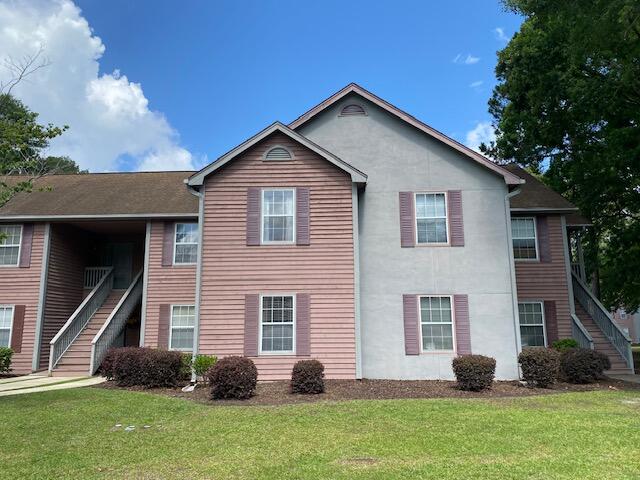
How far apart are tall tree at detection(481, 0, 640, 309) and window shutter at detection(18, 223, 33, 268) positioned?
1965 cm

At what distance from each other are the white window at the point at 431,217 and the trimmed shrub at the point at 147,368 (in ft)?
26.1

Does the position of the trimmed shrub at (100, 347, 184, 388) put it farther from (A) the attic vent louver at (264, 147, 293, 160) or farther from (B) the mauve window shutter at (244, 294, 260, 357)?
(A) the attic vent louver at (264, 147, 293, 160)

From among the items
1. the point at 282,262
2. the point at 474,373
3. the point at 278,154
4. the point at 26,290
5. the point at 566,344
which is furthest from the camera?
the point at 26,290

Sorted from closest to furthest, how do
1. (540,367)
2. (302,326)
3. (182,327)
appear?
1. (540,367)
2. (302,326)
3. (182,327)

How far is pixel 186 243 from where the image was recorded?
17078 millimetres

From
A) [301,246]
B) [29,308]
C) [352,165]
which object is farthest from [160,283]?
[352,165]

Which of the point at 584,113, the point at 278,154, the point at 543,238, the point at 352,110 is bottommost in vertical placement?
the point at 543,238

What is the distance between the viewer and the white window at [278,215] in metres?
13.8

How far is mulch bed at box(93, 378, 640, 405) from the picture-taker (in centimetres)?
1077

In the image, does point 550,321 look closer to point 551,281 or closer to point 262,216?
point 551,281

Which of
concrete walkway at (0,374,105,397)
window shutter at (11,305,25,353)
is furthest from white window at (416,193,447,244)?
window shutter at (11,305,25,353)

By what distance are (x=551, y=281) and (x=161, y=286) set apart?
45.2 feet

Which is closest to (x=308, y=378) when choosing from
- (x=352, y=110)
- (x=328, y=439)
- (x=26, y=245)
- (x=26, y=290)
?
(x=328, y=439)

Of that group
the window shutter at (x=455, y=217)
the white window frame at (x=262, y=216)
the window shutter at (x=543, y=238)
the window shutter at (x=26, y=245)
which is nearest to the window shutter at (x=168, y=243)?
the white window frame at (x=262, y=216)
